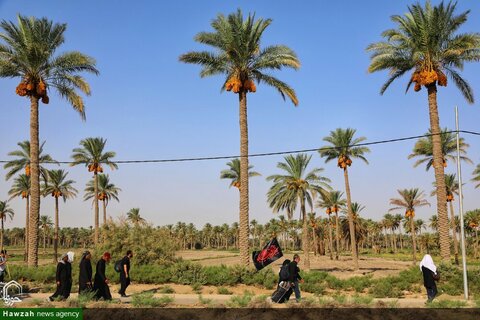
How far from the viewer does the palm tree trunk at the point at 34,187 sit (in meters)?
24.9

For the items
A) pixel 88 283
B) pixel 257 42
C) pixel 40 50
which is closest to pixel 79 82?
pixel 40 50

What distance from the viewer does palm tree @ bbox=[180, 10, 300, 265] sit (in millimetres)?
25328

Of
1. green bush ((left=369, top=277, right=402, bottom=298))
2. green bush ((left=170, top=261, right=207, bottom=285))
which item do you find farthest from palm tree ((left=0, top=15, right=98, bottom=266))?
green bush ((left=369, top=277, right=402, bottom=298))

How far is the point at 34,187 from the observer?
25.7m

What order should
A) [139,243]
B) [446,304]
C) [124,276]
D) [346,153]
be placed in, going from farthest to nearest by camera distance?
[346,153], [139,243], [124,276], [446,304]

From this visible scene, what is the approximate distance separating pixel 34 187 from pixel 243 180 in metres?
11.6

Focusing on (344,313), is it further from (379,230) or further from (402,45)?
(379,230)

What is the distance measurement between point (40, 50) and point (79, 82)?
8.79ft

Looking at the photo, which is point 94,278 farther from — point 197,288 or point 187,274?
point 187,274

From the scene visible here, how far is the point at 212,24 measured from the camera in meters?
26.2

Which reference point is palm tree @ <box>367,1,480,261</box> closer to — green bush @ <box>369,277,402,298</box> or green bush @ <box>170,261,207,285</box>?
green bush @ <box>369,277,402,298</box>

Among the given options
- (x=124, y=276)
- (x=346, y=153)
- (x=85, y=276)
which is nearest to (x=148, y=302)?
(x=85, y=276)

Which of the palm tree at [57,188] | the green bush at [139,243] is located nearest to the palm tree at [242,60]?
the green bush at [139,243]

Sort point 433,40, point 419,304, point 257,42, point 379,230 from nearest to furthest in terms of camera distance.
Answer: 1. point 419,304
2. point 433,40
3. point 257,42
4. point 379,230
